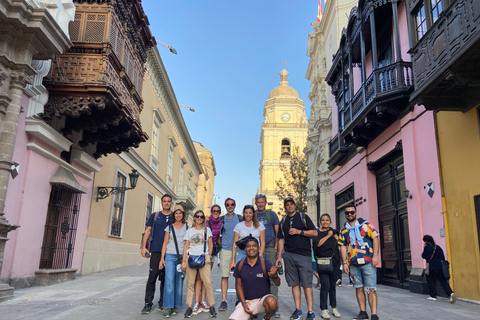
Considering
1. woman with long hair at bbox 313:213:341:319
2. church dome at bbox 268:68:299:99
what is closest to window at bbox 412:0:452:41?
woman with long hair at bbox 313:213:341:319

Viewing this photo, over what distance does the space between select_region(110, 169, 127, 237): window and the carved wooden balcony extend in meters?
4.87

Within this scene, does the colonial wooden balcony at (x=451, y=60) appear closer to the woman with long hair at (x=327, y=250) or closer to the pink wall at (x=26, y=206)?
the woman with long hair at (x=327, y=250)

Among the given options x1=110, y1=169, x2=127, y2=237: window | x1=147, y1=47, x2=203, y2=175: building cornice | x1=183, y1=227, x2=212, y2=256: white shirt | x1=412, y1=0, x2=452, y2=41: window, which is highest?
x1=147, y1=47, x2=203, y2=175: building cornice

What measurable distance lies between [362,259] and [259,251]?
5.45 ft

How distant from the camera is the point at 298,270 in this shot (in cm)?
618

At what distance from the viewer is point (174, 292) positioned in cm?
636

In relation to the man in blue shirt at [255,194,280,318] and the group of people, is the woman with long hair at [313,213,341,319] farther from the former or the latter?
the man in blue shirt at [255,194,280,318]

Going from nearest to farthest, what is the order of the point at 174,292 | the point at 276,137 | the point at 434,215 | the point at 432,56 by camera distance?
the point at 174,292, the point at 432,56, the point at 434,215, the point at 276,137

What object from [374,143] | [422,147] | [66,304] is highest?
[374,143]

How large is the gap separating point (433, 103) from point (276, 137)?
183ft

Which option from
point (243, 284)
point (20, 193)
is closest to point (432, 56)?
point (243, 284)

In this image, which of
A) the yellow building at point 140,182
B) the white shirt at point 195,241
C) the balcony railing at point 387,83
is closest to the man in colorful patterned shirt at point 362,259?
the white shirt at point 195,241

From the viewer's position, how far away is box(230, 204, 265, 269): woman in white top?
Result: 642cm

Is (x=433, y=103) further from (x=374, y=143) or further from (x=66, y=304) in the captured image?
(x=66, y=304)
